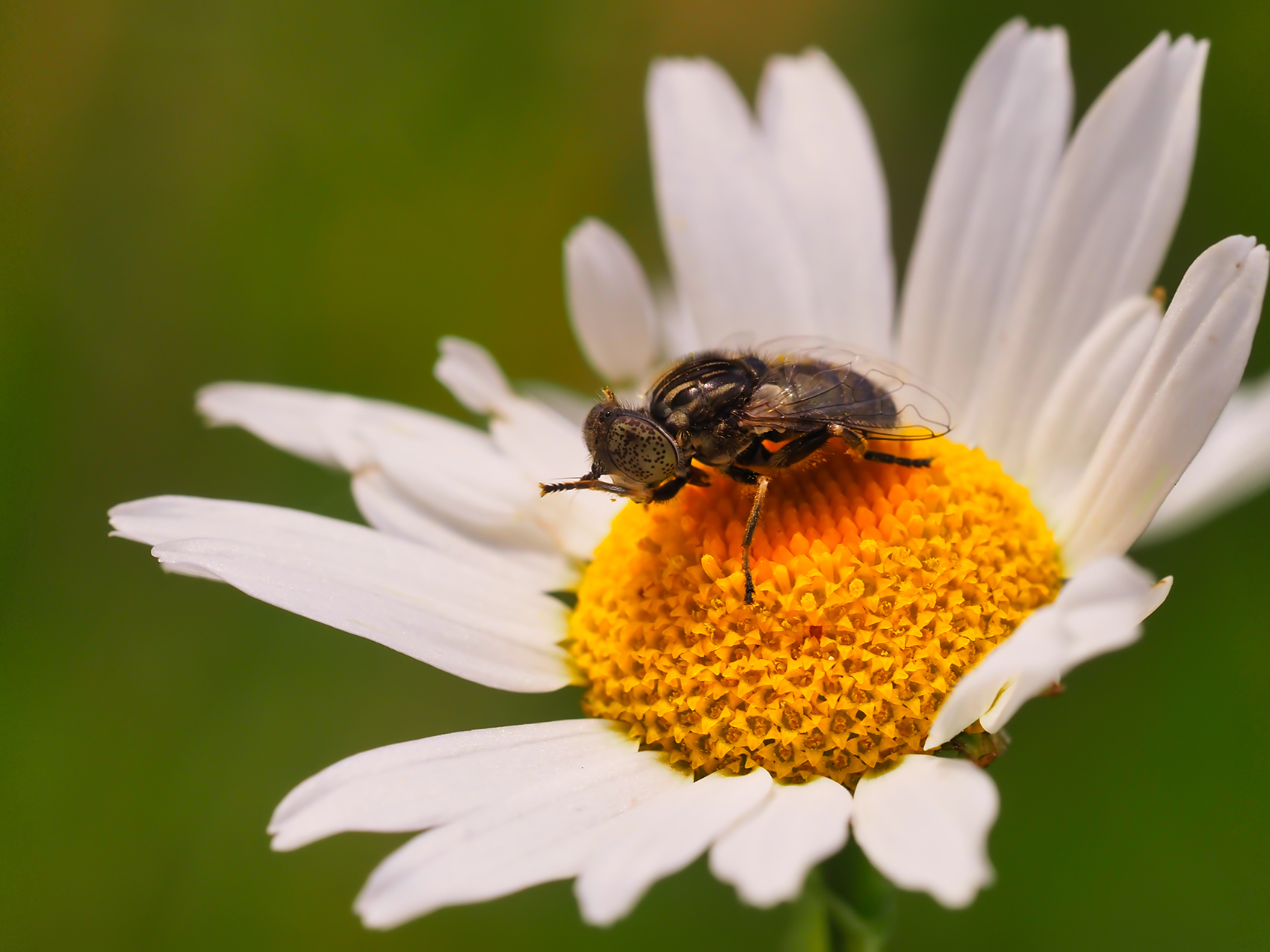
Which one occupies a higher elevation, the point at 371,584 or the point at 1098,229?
the point at 1098,229

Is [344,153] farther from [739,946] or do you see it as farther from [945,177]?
[739,946]

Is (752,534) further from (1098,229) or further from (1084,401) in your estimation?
(1098,229)

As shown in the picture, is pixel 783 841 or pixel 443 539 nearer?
pixel 783 841

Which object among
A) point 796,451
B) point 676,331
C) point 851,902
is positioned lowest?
point 851,902

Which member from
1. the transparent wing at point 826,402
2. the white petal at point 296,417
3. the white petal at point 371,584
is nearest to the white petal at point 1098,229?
the transparent wing at point 826,402

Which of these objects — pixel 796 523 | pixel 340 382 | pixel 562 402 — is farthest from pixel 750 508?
pixel 340 382

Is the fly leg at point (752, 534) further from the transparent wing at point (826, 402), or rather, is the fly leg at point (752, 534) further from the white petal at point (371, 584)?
the white petal at point (371, 584)

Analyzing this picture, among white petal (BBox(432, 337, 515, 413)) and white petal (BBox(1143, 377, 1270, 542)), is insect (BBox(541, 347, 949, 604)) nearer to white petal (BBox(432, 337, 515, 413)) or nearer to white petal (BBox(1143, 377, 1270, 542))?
white petal (BBox(432, 337, 515, 413))
